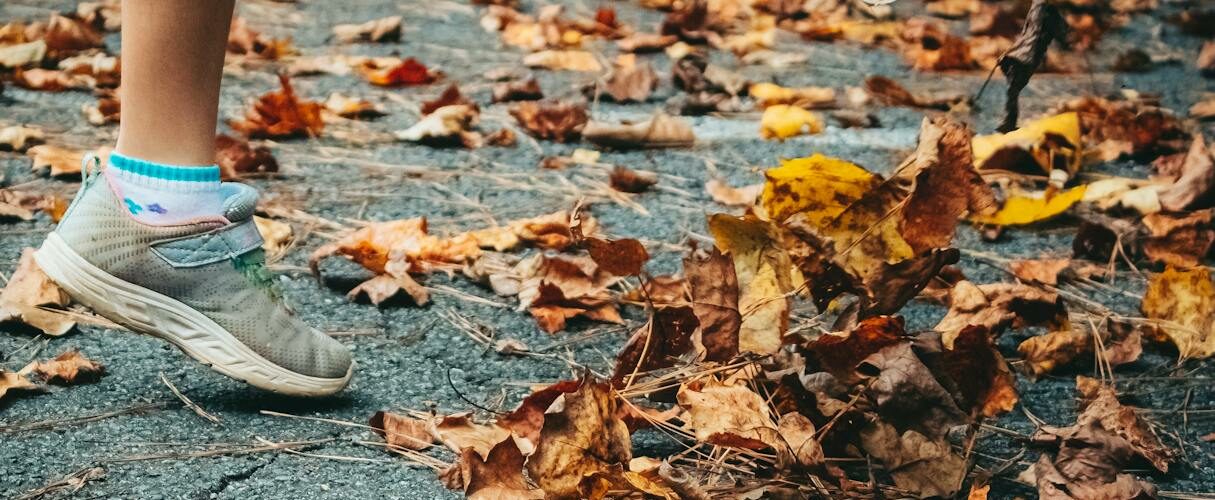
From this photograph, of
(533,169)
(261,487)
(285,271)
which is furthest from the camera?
(533,169)

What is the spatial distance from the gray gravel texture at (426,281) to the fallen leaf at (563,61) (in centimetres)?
6

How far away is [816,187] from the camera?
1649 millimetres

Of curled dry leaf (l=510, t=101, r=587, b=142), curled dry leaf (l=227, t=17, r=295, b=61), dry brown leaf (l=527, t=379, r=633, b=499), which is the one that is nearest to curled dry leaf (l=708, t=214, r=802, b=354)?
dry brown leaf (l=527, t=379, r=633, b=499)

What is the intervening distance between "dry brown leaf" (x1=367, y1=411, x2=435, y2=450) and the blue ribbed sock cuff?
0.38 m

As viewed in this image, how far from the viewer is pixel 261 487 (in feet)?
4.40

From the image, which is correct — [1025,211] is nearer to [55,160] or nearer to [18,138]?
[55,160]

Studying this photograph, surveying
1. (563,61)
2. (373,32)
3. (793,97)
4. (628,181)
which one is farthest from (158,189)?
(373,32)

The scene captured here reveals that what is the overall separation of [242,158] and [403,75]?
3.17ft

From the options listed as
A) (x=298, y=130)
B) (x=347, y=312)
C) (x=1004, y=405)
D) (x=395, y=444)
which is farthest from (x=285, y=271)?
(x=1004, y=405)

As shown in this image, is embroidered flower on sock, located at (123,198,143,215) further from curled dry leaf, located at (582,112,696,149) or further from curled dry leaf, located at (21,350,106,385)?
curled dry leaf, located at (582,112,696,149)

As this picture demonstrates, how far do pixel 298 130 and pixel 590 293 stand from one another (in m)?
1.29

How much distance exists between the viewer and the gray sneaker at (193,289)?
152 cm

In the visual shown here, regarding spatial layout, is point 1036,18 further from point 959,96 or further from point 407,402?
point 959,96

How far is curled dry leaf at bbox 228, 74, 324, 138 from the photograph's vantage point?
2.93 m
